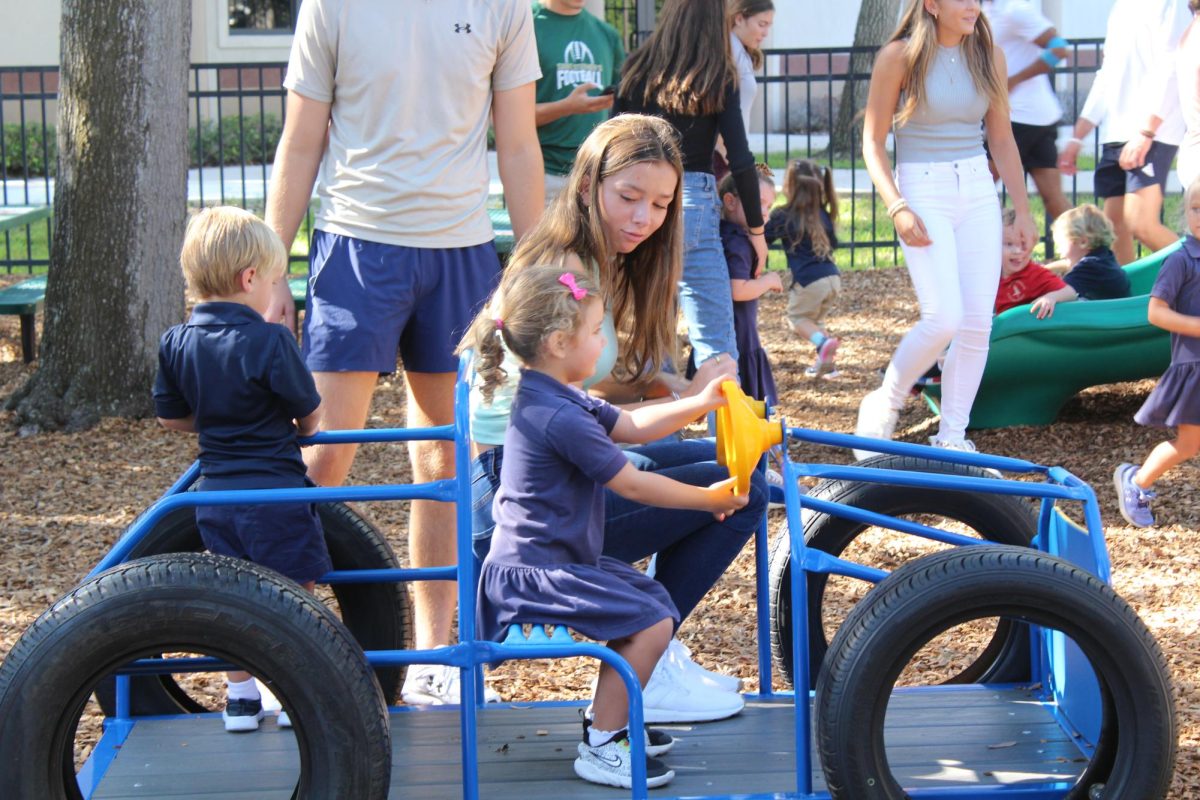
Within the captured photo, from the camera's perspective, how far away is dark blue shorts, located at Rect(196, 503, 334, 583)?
3.09 metres

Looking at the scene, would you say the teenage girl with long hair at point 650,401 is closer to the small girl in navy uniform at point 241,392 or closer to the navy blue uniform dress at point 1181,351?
the small girl in navy uniform at point 241,392

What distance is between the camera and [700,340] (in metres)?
5.47

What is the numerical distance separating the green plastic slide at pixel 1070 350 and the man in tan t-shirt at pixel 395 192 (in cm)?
323

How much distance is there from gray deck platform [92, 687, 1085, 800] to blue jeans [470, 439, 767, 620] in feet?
1.08

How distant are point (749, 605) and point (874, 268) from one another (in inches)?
225

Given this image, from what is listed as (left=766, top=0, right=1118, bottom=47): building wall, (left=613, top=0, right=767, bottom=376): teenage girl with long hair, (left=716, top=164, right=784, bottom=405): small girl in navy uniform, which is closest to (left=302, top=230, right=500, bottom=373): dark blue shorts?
(left=613, top=0, right=767, bottom=376): teenage girl with long hair

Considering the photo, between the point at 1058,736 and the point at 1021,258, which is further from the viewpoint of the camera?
the point at 1021,258

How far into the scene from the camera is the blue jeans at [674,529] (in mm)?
3166

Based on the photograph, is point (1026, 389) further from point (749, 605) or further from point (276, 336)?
point (276, 336)

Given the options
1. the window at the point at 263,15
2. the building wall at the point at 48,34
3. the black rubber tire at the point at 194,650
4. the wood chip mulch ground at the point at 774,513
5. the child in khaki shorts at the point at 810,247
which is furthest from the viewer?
the window at the point at 263,15

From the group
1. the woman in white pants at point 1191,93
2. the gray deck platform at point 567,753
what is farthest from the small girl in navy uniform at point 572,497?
the woman in white pants at point 1191,93

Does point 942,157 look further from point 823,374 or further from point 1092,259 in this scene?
point 823,374

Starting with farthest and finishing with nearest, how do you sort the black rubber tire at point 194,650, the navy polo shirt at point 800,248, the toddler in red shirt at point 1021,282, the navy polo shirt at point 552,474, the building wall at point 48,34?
the building wall at point 48,34 → the navy polo shirt at point 800,248 → the toddler in red shirt at point 1021,282 → the navy polo shirt at point 552,474 → the black rubber tire at point 194,650

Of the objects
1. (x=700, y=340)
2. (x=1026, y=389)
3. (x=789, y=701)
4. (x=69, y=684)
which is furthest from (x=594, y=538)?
(x=1026, y=389)
